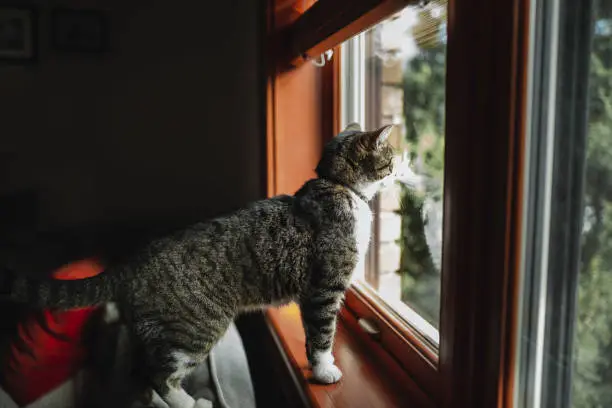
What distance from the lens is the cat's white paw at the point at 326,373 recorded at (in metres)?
1.08

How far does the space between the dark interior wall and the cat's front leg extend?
2.28 ft

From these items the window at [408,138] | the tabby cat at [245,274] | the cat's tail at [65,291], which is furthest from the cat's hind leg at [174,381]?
the window at [408,138]

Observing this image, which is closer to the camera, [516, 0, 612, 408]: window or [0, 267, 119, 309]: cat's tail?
[516, 0, 612, 408]: window

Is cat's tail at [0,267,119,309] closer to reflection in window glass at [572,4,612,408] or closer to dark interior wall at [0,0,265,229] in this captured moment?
dark interior wall at [0,0,265,229]

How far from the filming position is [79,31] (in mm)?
1579

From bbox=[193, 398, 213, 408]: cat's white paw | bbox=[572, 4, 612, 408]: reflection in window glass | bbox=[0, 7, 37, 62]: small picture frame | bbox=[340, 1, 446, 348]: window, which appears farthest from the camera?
bbox=[0, 7, 37, 62]: small picture frame

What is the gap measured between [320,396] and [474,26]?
0.75 metres

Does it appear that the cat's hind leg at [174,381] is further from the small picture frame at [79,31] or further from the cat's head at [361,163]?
the small picture frame at [79,31]

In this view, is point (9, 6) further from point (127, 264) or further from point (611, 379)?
point (611, 379)

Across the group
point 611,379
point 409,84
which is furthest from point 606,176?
point 409,84

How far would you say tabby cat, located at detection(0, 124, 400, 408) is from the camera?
110 cm

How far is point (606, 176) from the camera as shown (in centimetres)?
51

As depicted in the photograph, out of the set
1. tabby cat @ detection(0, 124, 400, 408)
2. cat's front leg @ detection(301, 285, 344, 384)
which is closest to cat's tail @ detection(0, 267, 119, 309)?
tabby cat @ detection(0, 124, 400, 408)

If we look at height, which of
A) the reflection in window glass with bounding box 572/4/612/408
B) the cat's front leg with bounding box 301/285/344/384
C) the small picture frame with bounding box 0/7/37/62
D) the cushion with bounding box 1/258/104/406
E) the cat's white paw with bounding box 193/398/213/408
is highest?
the small picture frame with bounding box 0/7/37/62
